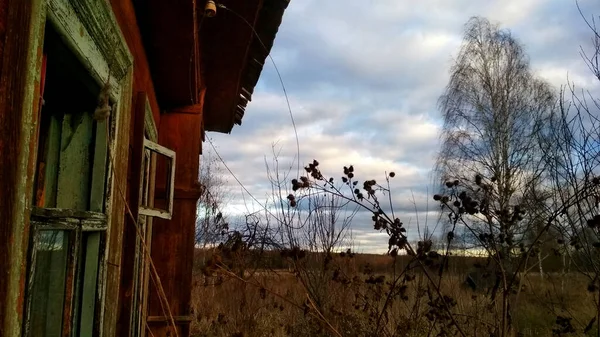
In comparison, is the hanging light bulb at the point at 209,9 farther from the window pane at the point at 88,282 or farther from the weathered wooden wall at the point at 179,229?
the weathered wooden wall at the point at 179,229

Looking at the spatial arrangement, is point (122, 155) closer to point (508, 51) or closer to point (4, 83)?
point (4, 83)

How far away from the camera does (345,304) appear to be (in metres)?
5.73

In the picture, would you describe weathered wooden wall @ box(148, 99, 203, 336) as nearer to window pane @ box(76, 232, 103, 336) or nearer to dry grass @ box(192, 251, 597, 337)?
dry grass @ box(192, 251, 597, 337)

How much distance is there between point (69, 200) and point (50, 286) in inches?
10.5

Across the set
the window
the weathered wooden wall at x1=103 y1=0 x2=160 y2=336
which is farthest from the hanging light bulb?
the window

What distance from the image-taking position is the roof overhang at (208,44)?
2.14m

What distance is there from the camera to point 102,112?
54.3 inches

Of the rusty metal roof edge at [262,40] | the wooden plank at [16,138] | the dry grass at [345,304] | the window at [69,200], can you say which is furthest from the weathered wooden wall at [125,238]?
the dry grass at [345,304]

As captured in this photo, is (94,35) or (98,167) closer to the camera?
(94,35)

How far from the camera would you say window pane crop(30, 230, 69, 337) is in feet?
4.68

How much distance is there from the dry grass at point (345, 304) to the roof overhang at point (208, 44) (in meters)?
1.78

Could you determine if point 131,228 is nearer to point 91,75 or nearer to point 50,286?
point 50,286

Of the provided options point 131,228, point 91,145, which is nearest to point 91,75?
point 91,145

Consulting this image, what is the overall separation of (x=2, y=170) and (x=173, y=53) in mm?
1703
